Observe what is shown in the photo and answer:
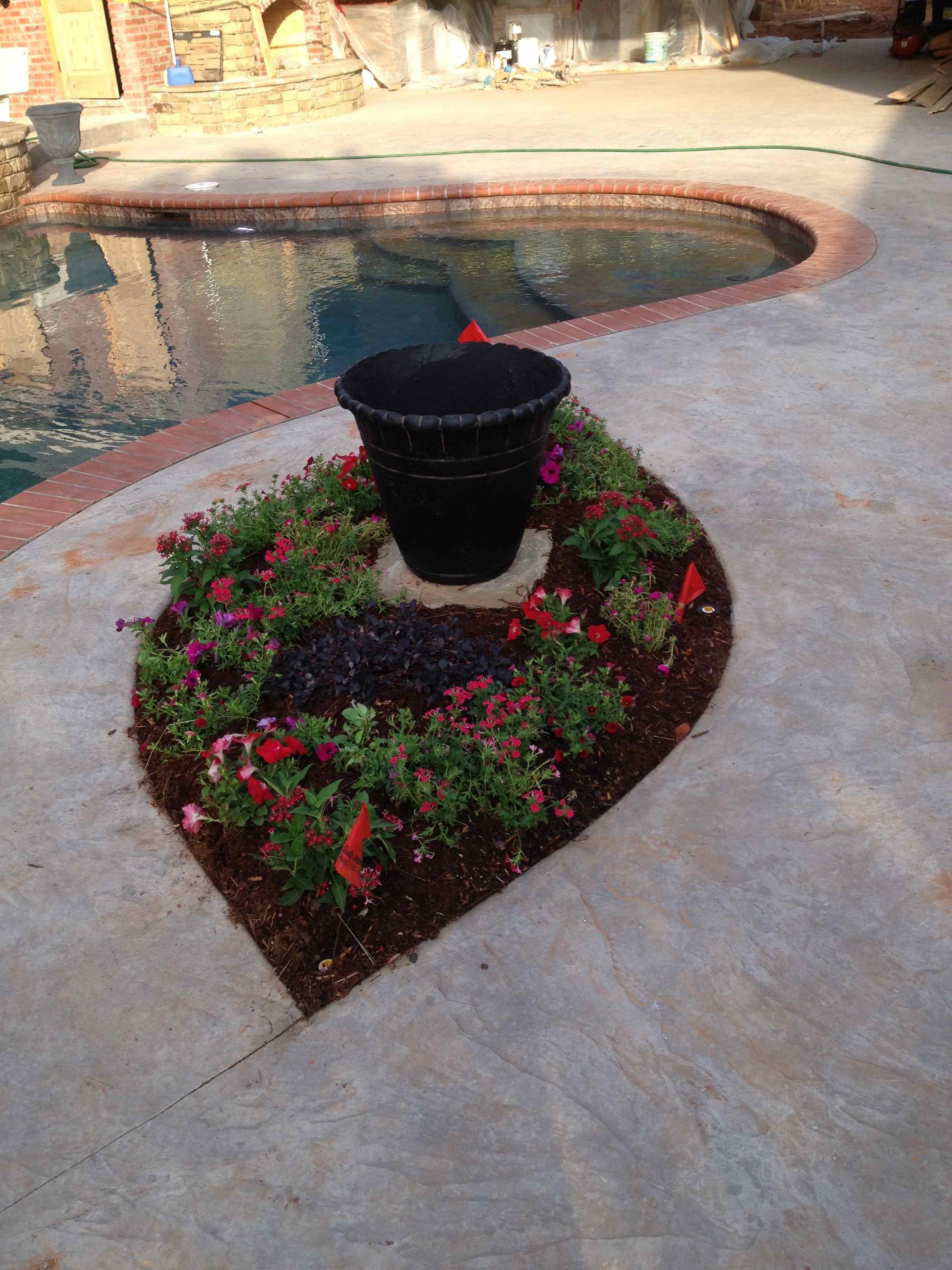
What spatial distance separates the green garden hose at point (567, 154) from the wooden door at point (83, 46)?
3688 mm

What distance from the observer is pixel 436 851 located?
2895mm

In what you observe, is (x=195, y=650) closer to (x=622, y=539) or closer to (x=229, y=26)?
(x=622, y=539)

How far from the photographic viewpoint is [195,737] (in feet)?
10.7

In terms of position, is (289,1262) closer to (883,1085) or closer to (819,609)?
(883,1085)

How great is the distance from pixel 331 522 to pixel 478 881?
188cm

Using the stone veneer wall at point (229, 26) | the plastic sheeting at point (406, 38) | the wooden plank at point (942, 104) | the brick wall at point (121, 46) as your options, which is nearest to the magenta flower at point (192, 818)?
the wooden plank at point (942, 104)

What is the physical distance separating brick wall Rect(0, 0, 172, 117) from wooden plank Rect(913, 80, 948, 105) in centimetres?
1128

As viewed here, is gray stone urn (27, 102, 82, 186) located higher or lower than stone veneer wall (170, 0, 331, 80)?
lower

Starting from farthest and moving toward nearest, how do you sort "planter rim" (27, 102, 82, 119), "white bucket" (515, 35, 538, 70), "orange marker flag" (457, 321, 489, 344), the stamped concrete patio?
"white bucket" (515, 35, 538, 70) < "planter rim" (27, 102, 82, 119) < "orange marker flag" (457, 321, 489, 344) < the stamped concrete patio

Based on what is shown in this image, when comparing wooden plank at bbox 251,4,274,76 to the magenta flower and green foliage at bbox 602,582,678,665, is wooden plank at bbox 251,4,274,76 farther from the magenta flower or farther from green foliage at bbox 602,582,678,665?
the magenta flower

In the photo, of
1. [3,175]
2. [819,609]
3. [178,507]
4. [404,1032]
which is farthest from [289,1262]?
[3,175]

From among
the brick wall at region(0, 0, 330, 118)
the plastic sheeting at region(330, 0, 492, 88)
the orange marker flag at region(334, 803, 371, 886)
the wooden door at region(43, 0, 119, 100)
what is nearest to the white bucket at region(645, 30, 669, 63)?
the plastic sheeting at region(330, 0, 492, 88)

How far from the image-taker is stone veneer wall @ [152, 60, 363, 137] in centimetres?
1535

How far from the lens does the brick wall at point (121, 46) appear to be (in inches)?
627
